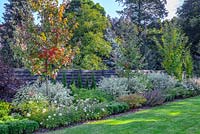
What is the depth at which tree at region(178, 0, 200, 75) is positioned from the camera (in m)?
29.4

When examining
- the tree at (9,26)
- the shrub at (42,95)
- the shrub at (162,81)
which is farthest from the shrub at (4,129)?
the tree at (9,26)

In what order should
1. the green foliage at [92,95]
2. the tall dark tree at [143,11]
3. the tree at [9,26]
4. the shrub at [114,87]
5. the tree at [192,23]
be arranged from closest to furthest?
the green foliage at [92,95]
the shrub at [114,87]
the tree at [9,26]
the tree at [192,23]
the tall dark tree at [143,11]

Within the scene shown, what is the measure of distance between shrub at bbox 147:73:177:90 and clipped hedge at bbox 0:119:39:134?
9539 mm

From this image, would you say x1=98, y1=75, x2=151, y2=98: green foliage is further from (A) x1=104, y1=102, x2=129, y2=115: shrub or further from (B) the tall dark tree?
(B) the tall dark tree

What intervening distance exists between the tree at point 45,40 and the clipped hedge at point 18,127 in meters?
2.65

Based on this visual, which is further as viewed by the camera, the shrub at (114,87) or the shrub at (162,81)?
the shrub at (162,81)

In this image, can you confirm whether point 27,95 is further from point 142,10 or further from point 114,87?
point 142,10

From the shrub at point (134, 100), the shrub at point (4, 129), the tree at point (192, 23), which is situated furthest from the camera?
the tree at point (192, 23)

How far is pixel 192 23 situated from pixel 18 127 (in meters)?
24.9

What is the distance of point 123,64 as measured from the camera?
15.0 m

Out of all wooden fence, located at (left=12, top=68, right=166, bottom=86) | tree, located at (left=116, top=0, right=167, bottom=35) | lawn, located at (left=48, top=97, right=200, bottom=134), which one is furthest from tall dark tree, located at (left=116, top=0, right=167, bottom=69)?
lawn, located at (left=48, top=97, right=200, bottom=134)

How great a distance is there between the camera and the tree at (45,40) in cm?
984

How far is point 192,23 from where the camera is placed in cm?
2925

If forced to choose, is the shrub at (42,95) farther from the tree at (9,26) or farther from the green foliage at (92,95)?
the tree at (9,26)
